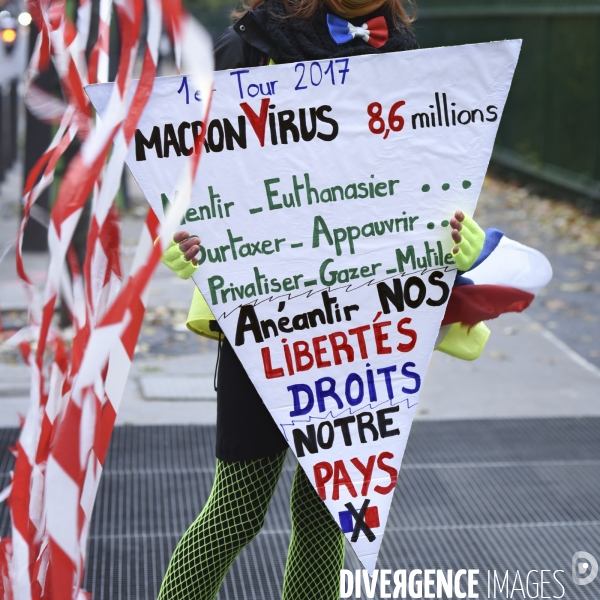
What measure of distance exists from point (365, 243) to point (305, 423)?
0.47 metres

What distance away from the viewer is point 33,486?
7.52ft

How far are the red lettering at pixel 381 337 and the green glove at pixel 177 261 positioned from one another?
1.59 ft

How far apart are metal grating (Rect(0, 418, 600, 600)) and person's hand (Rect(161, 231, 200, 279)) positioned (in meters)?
1.53

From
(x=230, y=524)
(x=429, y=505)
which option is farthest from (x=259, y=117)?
(x=429, y=505)

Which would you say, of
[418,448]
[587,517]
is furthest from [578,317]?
[587,517]

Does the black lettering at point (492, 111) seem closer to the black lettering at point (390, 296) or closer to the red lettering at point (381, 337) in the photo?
the black lettering at point (390, 296)

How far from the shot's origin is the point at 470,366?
21.7ft

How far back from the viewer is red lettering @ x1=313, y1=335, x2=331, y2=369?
2695 millimetres

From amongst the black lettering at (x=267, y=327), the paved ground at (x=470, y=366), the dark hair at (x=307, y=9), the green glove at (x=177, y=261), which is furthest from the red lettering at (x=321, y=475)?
the paved ground at (x=470, y=366)

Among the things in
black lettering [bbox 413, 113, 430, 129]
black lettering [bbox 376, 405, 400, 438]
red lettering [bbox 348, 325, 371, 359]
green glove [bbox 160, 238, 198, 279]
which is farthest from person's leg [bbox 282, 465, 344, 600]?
black lettering [bbox 413, 113, 430, 129]

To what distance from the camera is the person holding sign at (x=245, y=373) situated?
8.73 feet

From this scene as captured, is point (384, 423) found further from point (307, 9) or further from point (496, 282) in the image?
point (307, 9)

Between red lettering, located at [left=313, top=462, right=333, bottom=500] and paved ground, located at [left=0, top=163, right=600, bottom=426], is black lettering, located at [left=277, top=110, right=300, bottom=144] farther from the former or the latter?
paved ground, located at [left=0, top=163, right=600, bottom=426]

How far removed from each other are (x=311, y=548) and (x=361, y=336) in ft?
1.94
